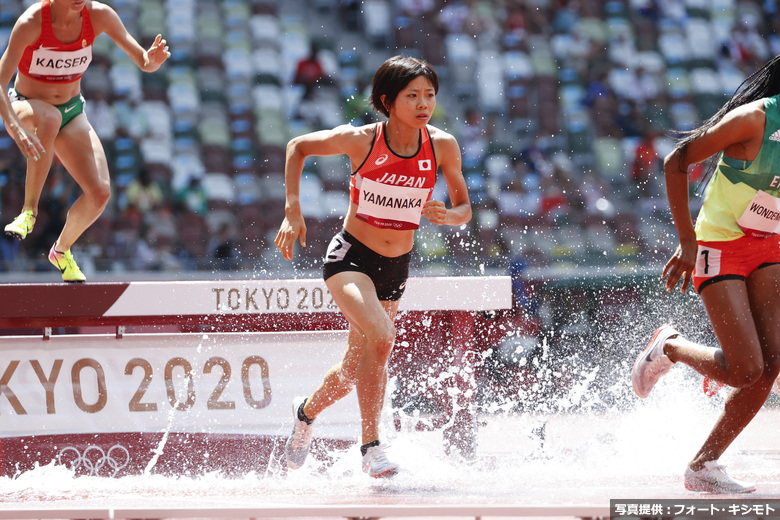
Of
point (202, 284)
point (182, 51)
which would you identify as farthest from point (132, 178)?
point (202, 284)

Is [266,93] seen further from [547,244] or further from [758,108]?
[758,108]

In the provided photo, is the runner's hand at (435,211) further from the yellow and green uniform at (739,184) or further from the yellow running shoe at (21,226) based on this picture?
the yellow running shoe at (21,226)

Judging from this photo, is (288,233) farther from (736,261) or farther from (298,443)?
(736,261)

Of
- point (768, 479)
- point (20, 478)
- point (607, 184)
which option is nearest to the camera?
point (768, 479)

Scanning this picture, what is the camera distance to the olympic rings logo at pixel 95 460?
4309 millimetres

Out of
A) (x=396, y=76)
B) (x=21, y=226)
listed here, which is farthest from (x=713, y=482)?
(x=21, y=226)

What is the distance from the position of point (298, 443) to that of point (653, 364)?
66.1 inches

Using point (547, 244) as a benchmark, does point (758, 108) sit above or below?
above

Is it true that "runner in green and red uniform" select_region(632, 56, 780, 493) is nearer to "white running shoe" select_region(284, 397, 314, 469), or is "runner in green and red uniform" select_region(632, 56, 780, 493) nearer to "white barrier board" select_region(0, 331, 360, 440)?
"white running shoe" select_region(284, 397, 314, 469)

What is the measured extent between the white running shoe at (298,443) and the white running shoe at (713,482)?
1683mm

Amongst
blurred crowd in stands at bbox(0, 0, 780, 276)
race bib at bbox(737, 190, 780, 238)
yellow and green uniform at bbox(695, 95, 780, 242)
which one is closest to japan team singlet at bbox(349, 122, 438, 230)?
yellow and green uniform at bbox(695, 95, 780, 242)

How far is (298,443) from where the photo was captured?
13.0 feet

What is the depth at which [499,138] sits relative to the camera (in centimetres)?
927

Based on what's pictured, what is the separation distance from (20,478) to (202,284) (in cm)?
132
